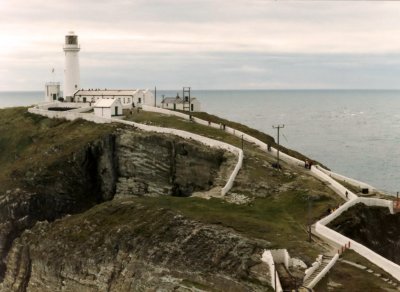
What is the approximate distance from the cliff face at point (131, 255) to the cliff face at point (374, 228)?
506 inches

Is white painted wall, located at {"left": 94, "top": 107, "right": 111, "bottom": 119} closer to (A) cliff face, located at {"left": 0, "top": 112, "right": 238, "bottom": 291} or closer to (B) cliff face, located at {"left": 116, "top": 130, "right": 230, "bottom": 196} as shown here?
(A) cliff face, located at {"left": 0, "top": 112, "right": 238, "bottom": 291}

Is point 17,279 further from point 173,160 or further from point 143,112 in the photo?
point 143,112

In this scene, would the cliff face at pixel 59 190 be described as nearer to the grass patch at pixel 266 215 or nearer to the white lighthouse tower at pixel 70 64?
the grass patch at pixel 266 215

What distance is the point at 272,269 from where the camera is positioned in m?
43.4

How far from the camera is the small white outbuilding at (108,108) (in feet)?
303

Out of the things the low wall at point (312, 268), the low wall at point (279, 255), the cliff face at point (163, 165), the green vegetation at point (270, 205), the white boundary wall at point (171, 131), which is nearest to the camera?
the low wall at point (312, 268)

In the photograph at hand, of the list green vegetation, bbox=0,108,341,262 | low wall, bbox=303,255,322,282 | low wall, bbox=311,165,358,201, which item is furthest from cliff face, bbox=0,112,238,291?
low wall, bbox=311,165,358,201

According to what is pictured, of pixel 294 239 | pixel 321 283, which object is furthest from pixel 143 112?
pixel 321 283

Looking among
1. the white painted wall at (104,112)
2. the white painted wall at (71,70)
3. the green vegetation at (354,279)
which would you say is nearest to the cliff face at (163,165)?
the white painted wall at (104,112)

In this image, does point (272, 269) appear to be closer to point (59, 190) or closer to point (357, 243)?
point (357, 243)

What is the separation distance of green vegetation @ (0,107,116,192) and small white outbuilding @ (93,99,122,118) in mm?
3274

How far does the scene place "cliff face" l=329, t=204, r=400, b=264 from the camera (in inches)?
2219

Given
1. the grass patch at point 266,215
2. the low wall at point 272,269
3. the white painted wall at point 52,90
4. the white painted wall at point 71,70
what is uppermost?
the white painted wall at point 71,70

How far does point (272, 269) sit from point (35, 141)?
57956 mm
